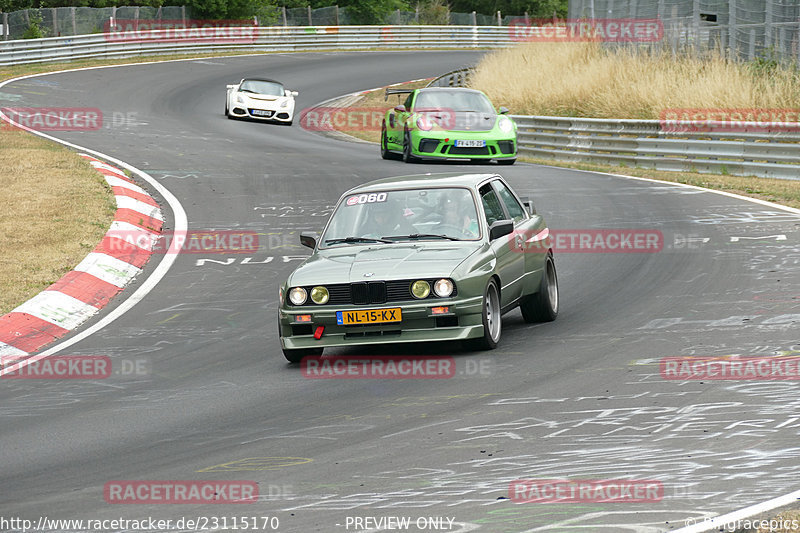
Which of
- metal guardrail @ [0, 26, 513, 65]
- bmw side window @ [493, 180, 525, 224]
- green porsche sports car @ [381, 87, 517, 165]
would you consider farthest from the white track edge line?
metal guardrail @ [0, 26, 513, 65]

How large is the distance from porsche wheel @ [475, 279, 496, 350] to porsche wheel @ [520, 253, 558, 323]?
38.6 inches

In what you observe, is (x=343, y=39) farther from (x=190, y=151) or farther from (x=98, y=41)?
(x=190, y=151)

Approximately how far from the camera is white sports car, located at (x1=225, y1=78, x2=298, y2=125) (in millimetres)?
33719

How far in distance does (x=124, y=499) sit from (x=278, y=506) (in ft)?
2.64

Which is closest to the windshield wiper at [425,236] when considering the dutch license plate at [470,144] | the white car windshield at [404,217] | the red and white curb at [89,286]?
the white car windshield at [404,217]

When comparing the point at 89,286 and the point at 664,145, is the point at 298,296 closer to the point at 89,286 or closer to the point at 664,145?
the point at 89,286

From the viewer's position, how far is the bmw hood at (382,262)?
29.1ft

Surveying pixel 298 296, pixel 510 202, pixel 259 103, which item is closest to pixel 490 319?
pixel 298 296

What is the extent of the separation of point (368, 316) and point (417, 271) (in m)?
0.49

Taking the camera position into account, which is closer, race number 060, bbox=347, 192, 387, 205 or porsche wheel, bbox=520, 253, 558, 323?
race number 060, bbox=347, 192, 387, 205

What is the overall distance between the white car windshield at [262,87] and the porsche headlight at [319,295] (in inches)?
1023

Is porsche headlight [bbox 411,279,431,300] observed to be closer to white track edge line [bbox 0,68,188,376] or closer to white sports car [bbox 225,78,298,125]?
white track edge line [bbox 0,68,188,376]

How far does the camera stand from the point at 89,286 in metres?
12.3

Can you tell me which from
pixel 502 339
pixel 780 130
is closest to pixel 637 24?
pixel 780 130
